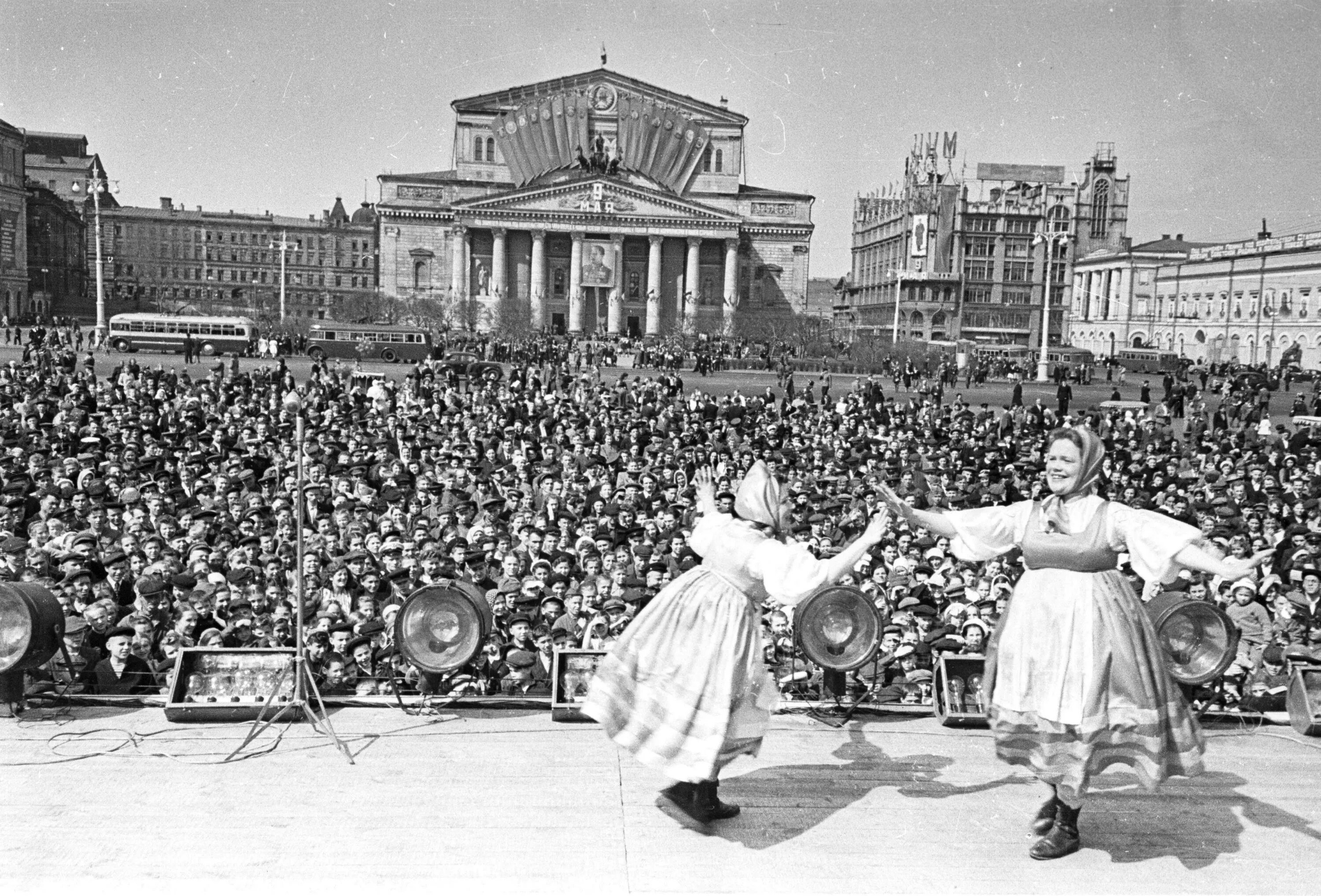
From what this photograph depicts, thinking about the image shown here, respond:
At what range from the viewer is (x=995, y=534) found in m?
4.27

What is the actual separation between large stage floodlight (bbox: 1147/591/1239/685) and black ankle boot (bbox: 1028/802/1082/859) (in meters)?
1.52

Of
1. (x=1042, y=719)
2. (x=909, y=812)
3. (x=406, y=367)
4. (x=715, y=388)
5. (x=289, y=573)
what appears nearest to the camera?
(x=1042, y=719)

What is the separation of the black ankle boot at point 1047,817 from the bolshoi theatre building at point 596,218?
64166 mm

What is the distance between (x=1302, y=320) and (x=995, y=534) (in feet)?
187

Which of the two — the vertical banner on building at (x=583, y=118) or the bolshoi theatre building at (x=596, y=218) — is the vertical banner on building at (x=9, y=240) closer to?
the bolshoi theatre building at (x=596, y=218)

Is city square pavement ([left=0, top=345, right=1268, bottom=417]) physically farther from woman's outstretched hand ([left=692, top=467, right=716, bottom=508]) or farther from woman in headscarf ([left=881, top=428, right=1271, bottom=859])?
woman in headscarf ([left=881, top=428, right=1271, bottom=859])

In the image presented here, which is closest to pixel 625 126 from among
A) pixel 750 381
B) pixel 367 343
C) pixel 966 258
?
pixel 966 258

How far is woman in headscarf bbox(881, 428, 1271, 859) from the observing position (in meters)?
3.94

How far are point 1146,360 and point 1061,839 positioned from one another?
196ft

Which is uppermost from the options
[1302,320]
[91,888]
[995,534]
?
[1302,320]

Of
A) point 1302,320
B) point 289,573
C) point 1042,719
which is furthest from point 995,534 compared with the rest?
point 1302,320

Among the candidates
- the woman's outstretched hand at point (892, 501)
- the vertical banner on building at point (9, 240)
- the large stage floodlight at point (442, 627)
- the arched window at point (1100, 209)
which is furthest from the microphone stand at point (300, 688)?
the arched window at point (1100, 209)

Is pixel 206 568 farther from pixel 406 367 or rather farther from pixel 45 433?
pixel 406 367

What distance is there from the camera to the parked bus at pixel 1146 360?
55.6 meters
